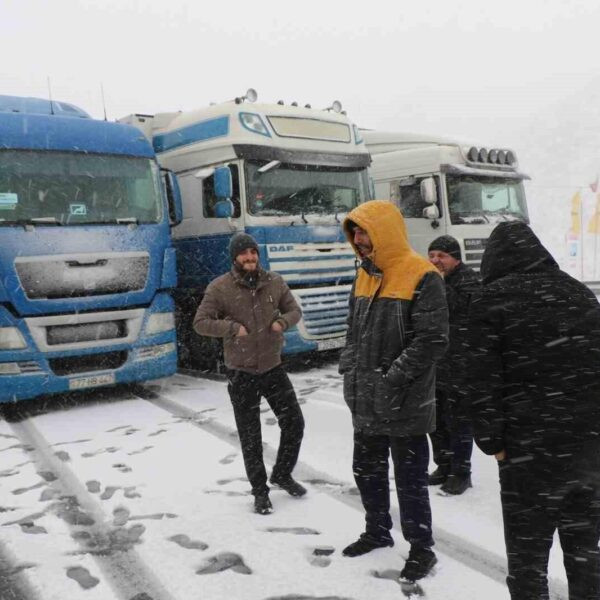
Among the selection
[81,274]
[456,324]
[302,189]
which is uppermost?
[302,189]

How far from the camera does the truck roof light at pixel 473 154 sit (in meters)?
9.63

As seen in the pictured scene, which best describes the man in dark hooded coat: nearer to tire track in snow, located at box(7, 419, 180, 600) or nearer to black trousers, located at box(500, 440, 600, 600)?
black trousers, located at box(500, 440, 600, 600)

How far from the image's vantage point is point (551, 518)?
2.15 m

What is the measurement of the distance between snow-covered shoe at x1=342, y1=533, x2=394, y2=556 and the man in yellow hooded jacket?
27cm

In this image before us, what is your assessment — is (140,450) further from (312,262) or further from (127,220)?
(312,262)

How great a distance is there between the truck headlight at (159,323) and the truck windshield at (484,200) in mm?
4338

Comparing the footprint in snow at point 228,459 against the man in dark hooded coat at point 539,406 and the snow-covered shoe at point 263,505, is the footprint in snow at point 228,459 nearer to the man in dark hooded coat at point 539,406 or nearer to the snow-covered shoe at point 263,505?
the snow-covered shoe at point 263,505

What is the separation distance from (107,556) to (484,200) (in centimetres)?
785

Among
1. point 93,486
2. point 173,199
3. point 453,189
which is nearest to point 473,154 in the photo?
point 453,189

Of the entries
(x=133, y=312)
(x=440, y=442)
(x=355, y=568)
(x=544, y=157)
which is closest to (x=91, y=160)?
(x=133, y=312)

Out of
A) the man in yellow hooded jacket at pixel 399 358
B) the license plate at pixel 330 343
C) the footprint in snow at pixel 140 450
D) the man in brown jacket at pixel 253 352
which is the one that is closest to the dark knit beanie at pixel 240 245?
the man in brown jacket at pixel 253 352

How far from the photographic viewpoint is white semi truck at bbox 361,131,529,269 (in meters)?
9.42

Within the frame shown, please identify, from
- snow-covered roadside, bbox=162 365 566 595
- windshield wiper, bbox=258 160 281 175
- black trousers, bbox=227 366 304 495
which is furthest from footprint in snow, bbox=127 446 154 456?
windshield wiper, bbox=258 160 281 175

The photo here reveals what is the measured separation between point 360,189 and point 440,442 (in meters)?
5.05
